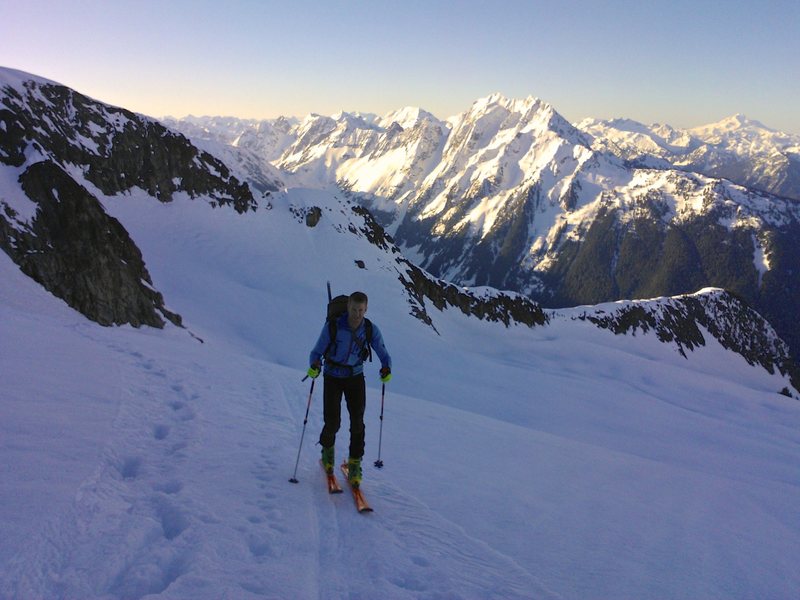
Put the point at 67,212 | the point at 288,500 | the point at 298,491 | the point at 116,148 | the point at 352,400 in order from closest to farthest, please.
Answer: the point at 288,500 < the point at 298,491 < the point at 352,400 < the point at 67,212 < the point at 116,148

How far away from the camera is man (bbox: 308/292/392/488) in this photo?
7949 millimetres

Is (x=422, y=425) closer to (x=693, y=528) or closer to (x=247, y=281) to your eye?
(x=693, y=528)

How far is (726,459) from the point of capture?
77.2 feet

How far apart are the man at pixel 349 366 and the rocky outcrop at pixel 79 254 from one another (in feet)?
54.3

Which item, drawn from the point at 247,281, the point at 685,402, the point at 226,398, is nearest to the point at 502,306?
the point at 685,402

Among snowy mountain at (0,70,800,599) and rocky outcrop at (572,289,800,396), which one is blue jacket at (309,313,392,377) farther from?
rocky outcrop at (572,289,800,396)

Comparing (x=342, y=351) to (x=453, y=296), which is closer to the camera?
(x=342, y=351)

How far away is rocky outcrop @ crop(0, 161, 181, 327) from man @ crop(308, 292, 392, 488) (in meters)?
16.5

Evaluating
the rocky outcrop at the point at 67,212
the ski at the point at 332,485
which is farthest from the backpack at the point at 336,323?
the rocky outcrop at the point at 67,212

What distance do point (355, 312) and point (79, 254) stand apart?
22346mm

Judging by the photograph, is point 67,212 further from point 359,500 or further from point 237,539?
point 237,539

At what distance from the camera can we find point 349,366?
802 cm

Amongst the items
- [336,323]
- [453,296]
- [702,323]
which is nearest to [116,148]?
[453,296]

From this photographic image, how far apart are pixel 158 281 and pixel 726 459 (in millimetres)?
38943
